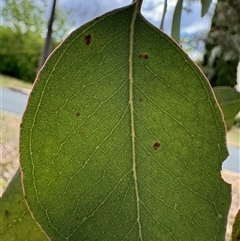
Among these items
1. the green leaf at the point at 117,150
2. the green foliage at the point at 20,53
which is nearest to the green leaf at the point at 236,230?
the green leaf at the point at 117,150

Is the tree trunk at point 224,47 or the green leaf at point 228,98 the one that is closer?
the green leaf at point 228,98

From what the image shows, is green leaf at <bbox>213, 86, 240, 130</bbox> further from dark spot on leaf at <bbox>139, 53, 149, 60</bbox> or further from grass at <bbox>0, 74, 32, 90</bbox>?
grass at <bbox>0, 74, 32, 90</bbox>

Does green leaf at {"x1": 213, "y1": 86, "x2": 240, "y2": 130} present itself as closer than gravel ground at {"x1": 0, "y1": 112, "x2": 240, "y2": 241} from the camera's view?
Yes

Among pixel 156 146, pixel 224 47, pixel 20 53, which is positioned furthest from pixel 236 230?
pixel 20 53

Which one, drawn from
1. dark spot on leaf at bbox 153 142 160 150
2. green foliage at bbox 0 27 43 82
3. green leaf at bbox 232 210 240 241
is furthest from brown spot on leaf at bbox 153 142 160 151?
green foliage at bbox 0 27 43 82

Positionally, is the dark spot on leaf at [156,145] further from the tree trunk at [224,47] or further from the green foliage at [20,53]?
the green foliage at [20,53]

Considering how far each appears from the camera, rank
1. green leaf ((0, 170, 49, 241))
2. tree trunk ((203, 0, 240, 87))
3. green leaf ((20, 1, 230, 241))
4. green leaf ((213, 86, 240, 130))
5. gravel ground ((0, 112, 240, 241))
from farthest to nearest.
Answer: tree trunk ((203, 0, 240, 87))
gravel ground ((0, 112, 240, 241))
green leaf ((213, 86, 240, 130))
green leaf ((0, 170, 49, 241))
green leaf ((20, 1, 230, 241))
